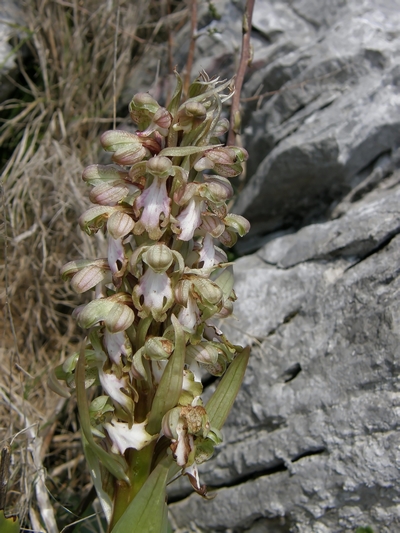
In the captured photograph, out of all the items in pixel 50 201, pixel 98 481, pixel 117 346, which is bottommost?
pixel 50 201

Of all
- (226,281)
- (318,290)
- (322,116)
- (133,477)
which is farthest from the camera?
(322,116)

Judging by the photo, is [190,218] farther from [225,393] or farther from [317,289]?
[317,289]

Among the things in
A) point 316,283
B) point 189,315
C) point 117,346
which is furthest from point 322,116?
point 117,346

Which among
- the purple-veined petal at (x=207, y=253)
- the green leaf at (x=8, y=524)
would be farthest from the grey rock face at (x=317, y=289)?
the green leaf at (x=8, y=524)

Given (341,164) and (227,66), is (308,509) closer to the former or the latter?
(341,164)

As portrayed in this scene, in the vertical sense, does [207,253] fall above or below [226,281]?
above

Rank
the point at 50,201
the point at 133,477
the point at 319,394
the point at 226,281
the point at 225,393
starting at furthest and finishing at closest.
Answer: the point at 50,201 → the point at 319,394 → the point at 226,281 → the point at 225,393 → the point at 133,477

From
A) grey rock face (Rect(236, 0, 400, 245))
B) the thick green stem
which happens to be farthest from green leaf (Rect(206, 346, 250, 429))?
grey rock face (Rect(236, 0, 400, 245))
